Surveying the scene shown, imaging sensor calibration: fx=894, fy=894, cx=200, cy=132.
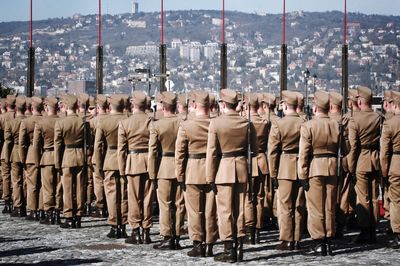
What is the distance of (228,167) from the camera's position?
1088 centimetres

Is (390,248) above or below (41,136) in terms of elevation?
below

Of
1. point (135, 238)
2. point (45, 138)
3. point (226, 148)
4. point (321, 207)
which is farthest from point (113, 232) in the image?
point (321, 207)

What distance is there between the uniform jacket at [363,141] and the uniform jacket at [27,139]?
5.42 metres

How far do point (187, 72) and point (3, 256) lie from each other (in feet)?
274

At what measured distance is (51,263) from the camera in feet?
35.4

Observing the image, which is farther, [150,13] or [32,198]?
[150,13]

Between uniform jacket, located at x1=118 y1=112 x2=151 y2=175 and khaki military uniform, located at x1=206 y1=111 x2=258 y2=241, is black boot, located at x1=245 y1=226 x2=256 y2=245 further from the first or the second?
uniform jacket, located at x1=118 y1=112 x2=151 y2=175

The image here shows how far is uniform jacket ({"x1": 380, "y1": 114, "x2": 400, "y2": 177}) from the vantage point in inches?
466

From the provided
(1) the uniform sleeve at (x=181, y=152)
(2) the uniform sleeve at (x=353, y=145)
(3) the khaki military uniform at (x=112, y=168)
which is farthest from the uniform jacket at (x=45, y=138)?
(2) the uniform sleeve at (x=353, y=145)

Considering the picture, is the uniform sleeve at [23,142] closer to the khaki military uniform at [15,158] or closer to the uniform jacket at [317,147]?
the khaki military uniform at [15,158]

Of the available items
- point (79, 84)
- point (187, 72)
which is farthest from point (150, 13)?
point (79, 84)

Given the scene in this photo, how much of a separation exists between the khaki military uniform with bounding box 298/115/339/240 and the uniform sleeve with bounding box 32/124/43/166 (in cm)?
514

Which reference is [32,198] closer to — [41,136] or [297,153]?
[41,136]

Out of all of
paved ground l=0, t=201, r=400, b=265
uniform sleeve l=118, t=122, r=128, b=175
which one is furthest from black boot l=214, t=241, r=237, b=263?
uniform sleeve l=118, t=122, r=128, b=175
